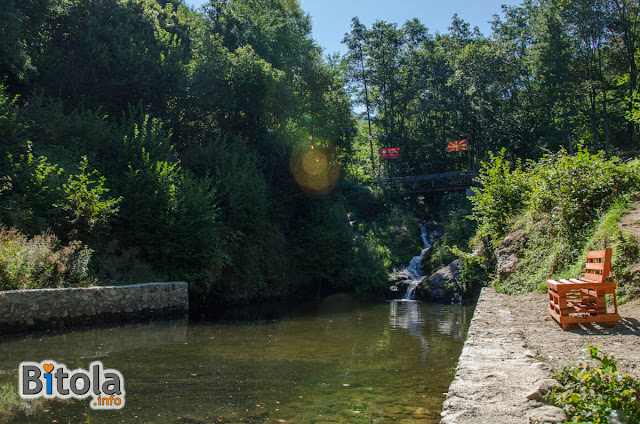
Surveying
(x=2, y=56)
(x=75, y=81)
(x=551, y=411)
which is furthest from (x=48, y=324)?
(x=75, y=81)

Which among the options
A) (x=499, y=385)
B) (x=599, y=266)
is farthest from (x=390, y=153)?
(x=499, y=385)

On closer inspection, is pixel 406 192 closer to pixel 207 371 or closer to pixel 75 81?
pixel 75 81

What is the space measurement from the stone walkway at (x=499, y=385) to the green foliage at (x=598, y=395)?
0.33 feet

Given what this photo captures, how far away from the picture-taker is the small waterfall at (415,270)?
20875 mm

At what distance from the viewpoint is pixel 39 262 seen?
1025 centimetres

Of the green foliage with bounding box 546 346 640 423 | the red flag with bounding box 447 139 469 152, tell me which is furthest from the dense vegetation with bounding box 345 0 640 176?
the green foliage with bounding box 546 346 640 423

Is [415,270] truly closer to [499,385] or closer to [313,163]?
[313,163]

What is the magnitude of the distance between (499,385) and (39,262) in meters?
10.1

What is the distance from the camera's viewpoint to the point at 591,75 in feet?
101

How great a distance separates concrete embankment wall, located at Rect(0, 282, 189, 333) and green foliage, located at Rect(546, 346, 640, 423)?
371 inches

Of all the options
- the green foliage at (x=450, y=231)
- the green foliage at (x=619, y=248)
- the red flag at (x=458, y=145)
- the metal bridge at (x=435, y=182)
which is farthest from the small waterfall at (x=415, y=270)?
the green foliage at (x=619, y=248)

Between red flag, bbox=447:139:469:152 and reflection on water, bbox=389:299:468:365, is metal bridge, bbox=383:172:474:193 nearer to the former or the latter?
red flag, bbox=447:139:469:152

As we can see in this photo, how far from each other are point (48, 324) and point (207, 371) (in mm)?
5225

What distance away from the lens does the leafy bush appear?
9469 mm
